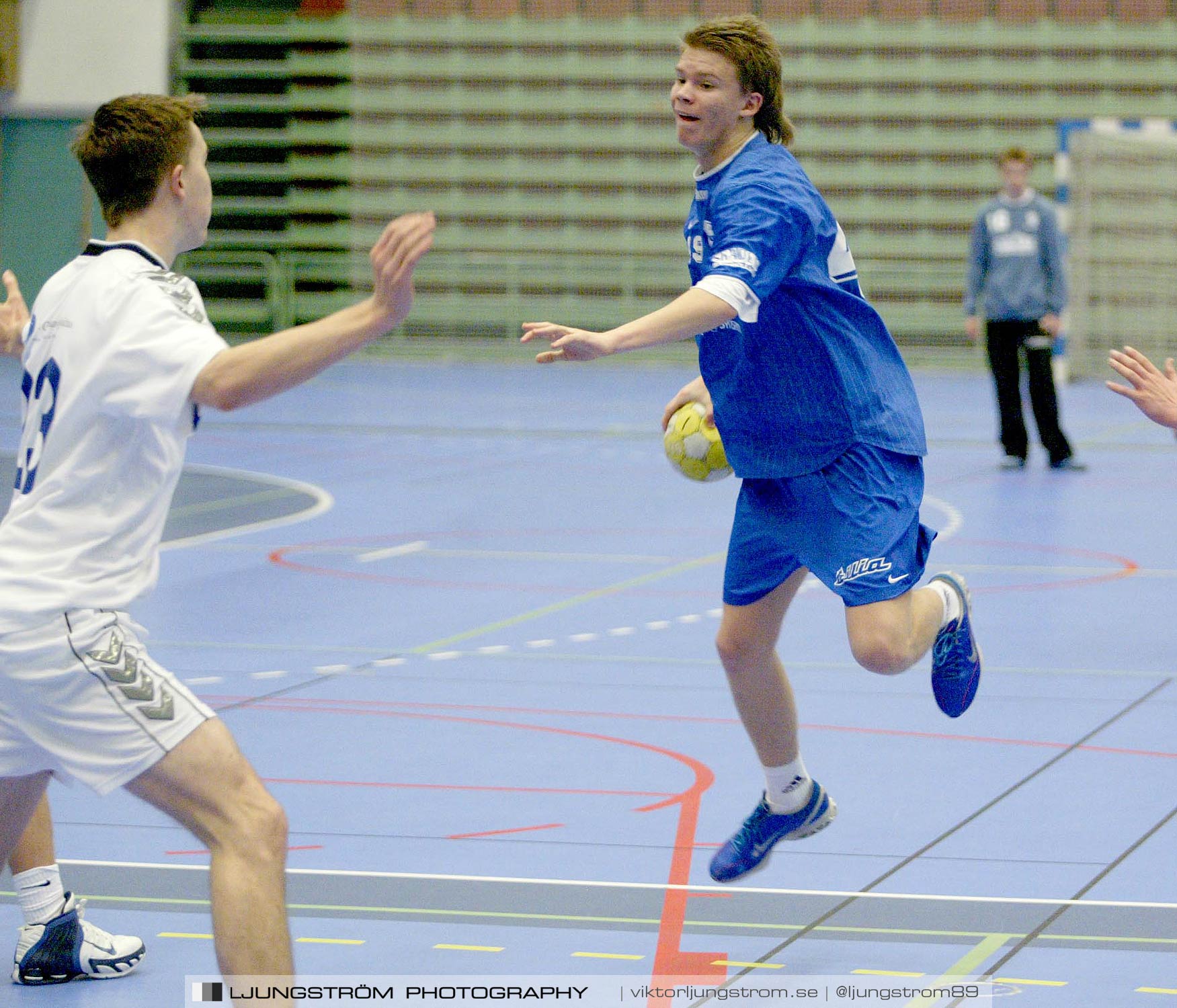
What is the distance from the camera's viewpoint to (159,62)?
23641 mm

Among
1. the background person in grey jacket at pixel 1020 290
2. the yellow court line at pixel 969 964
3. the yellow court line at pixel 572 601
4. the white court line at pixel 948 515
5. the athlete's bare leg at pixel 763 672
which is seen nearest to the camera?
the yellow court line at pixel 969 964

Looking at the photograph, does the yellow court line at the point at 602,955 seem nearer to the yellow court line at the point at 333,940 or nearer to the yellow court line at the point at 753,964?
the yellow court line at the point at 753,964

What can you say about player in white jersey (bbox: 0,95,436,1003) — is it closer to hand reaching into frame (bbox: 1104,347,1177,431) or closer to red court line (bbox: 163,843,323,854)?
red court line (bbox: 163,843,323,854)

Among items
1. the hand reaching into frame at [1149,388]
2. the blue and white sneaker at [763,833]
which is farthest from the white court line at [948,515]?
the hand reaching into frame at [1149,388]

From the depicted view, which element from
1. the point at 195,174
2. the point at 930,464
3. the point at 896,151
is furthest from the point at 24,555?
the point at 896,151

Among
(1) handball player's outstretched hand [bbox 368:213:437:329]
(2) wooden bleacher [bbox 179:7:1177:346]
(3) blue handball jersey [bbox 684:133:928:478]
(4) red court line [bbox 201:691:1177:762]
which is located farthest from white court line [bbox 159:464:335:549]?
(2) wooden bleacher [bbox 179:7:1177:346]

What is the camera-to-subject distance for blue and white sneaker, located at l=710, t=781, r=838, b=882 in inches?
161

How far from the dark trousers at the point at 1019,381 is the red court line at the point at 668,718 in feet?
23.7

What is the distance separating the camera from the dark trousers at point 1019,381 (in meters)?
12.6

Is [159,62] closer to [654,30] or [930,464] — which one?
[654,30]

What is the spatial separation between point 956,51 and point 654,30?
3.75 metres

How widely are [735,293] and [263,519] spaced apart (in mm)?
7115

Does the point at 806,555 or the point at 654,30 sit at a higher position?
the point at 654,30

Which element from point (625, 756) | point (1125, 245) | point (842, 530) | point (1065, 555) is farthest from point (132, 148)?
point (1125, 245)
